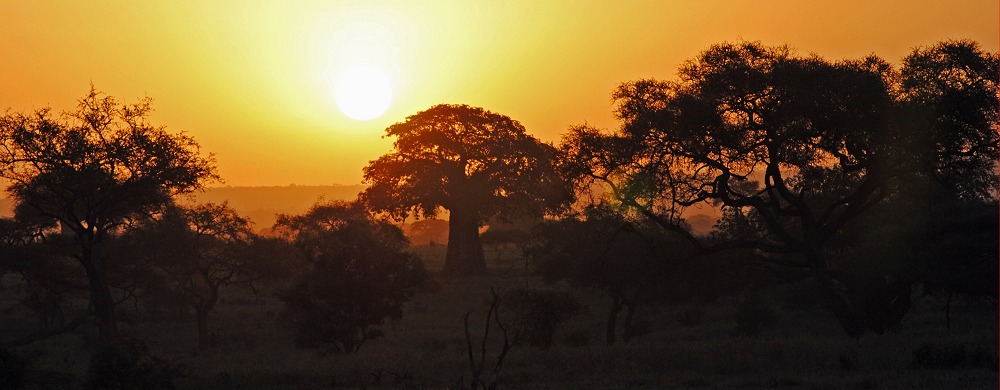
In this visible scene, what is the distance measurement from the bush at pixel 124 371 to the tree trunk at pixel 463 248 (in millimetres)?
56158

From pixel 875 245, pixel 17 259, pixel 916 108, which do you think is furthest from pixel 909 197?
pixel 17 259

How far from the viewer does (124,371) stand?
2338 cm

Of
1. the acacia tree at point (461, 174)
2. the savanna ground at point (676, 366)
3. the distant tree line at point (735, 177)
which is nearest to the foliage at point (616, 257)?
Result: the distant tree line at point (735, 177)

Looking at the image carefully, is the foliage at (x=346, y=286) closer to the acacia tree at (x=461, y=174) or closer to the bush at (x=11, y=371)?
the bush at (x=11, y=371)

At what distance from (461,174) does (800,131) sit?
51.5 metres

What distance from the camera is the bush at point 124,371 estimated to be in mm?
23297

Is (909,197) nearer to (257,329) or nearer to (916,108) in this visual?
(916,108)

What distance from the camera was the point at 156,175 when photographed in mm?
34375

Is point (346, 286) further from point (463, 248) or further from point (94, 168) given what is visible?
point (463, 248)

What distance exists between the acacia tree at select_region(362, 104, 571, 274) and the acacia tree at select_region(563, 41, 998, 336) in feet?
147

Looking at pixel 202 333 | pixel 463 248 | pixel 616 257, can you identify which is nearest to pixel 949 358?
pixel 616 257

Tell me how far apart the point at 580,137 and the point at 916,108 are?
1149 centimetres

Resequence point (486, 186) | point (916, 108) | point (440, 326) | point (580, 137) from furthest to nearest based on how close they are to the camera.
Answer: point (486, 186), point (440, 326), point (580, 137), point (916, 108)

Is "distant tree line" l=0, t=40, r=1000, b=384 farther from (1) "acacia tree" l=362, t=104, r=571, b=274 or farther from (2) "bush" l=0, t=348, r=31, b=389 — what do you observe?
(1) "acacia tree" l=362, t=104, r=571, b=274
